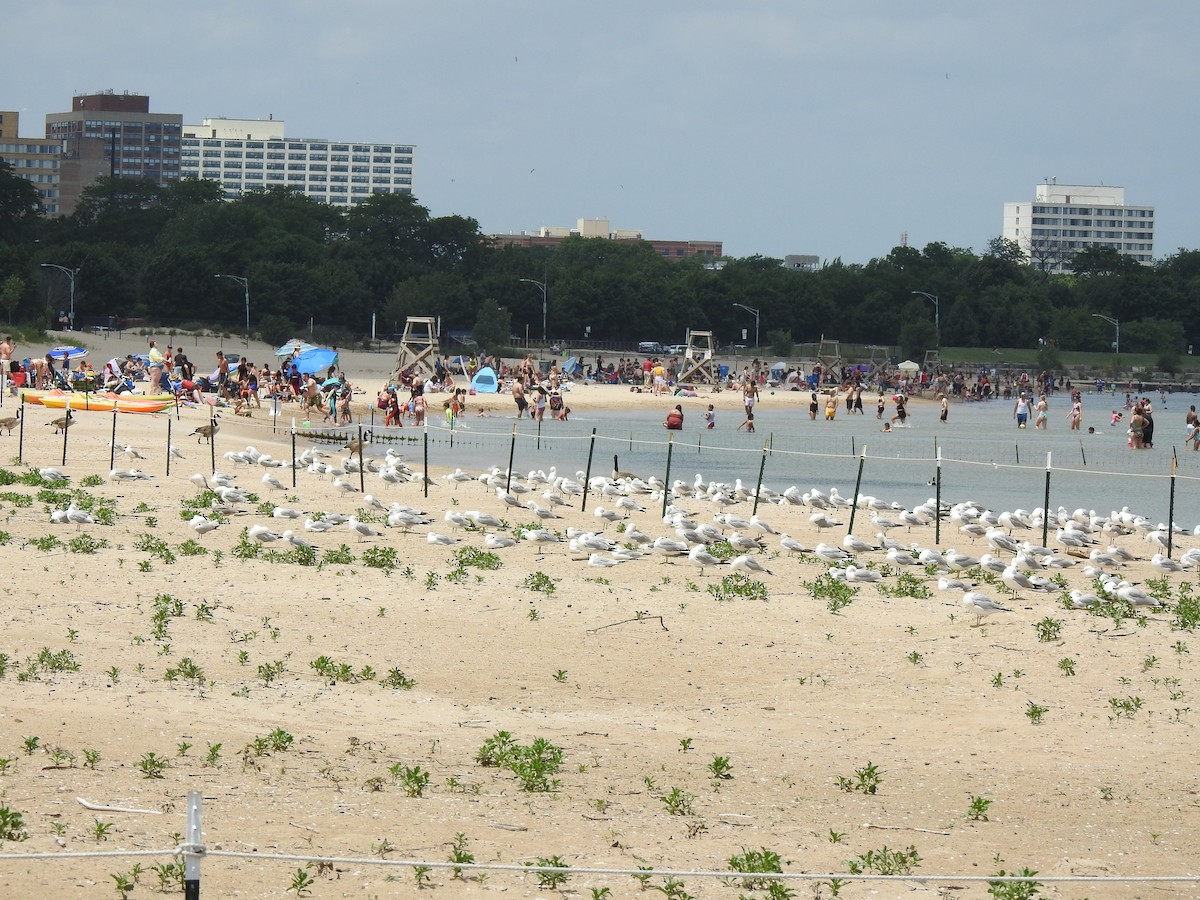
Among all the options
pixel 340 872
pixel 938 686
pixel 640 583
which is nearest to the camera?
pixel 340 872

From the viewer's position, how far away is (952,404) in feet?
238

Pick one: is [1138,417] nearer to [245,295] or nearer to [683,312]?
[245,295]

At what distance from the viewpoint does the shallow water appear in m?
28.4

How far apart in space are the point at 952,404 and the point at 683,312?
3140 cm

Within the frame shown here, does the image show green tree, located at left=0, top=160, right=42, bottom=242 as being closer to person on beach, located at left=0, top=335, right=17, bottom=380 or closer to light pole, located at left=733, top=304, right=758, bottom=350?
light pole, located at left=733, top=304, right=758, bottom=350

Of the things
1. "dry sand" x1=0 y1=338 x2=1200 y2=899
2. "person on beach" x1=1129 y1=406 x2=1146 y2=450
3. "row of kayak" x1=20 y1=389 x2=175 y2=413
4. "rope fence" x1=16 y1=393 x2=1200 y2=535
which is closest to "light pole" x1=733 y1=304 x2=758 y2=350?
"rope fence" x1=16 y1=393 x2=1200 y2=535

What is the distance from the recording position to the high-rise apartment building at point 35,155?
19375 cm

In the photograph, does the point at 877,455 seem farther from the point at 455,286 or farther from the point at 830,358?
the point at 455,286

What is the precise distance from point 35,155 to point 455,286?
124470mm

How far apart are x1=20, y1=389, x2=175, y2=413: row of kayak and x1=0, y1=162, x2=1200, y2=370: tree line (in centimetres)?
3795

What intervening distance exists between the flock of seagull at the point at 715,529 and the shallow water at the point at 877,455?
3.11ft

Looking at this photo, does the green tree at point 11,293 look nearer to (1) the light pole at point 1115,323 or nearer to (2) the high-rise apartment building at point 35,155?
(1) the light pole at point 1115,323

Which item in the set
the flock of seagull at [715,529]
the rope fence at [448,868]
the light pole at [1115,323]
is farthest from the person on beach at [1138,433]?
the light pole at [1115,323]

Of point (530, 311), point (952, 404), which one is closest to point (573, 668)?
point (952, 404)
